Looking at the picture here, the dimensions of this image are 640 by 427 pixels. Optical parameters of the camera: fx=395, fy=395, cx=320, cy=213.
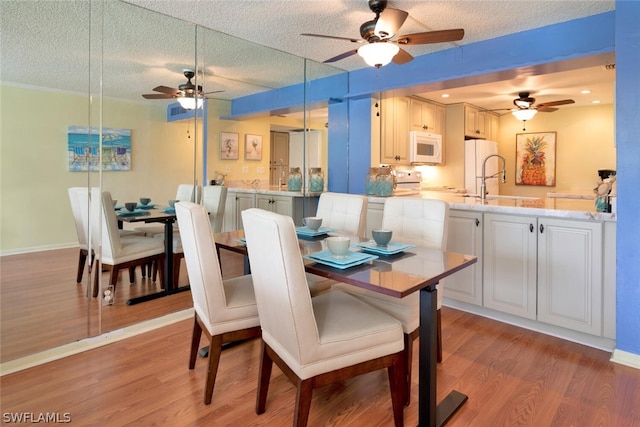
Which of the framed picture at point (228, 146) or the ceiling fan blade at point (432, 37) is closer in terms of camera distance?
the ceiling fan blade at point (432, 37)

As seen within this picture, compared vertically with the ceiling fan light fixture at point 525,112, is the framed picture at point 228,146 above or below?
below

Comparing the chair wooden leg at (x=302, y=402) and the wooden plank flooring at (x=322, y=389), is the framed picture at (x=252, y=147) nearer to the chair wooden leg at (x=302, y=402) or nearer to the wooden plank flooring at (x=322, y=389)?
the wooden plank flooring at (x=322, y=389)

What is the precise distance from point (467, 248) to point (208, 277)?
2041mm

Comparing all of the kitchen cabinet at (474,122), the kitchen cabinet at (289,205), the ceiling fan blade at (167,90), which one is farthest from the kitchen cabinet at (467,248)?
the kitchen cabinet at (474,122)

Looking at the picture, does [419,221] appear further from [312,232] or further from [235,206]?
[235,206]

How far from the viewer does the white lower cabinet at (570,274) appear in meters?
2.48

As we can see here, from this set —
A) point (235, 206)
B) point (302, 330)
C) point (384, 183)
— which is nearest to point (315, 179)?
point (384, 183)

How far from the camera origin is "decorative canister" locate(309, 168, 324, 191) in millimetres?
4473

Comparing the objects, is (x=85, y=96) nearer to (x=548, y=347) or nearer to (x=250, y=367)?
(x=250, y=367)

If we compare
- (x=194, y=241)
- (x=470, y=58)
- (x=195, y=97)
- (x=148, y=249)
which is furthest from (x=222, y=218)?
(x=470, y=58)

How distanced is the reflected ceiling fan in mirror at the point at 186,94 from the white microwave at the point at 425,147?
2868mm

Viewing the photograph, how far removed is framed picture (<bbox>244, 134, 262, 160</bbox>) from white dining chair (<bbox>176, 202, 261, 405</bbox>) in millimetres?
2109

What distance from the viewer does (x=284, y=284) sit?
1.42 metres

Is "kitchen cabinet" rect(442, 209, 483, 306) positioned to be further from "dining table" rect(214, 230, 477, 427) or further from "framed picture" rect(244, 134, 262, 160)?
"framed picture" rect(244, 134, 262, 160)
